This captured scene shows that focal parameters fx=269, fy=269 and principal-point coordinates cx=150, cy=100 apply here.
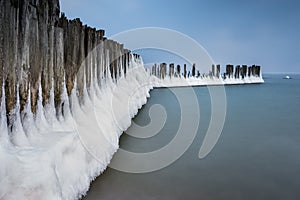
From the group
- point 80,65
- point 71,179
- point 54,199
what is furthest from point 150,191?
point 80,65

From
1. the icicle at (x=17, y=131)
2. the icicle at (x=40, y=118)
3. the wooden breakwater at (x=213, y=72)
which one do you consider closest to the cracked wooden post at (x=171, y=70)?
the wooden breakwater at (x=213, y=72)

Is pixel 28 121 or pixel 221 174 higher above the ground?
pixel 28 121

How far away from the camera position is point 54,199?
4.47 ft

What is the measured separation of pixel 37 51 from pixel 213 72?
14361mm

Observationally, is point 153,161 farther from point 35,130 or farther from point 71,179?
point 35,130

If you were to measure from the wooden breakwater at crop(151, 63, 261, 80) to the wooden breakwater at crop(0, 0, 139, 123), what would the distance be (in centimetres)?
1018

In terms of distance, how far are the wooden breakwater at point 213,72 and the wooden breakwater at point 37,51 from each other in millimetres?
10180

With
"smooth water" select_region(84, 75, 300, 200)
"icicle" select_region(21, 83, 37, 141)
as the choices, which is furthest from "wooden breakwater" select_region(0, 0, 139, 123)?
"smooth water" select_region(84, 75, 300, 200)

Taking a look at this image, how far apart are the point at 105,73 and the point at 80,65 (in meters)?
1.27

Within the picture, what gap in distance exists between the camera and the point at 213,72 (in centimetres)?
1535

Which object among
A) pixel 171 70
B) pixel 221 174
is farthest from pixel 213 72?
pixel 221 174

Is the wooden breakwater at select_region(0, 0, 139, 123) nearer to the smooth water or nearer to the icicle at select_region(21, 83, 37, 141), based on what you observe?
the icicle at select_region(21, 83, 37, 141)

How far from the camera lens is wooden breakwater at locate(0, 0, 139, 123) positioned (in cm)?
142

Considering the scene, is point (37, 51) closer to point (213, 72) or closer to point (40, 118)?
point (40, 118)
